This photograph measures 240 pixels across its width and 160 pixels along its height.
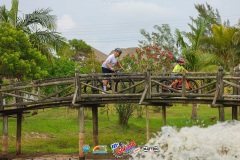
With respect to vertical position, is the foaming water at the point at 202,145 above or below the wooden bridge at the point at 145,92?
below

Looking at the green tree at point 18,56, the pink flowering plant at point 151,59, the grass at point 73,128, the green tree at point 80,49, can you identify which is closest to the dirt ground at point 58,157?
the grass at point 73,128

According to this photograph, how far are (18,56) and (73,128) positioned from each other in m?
5.09

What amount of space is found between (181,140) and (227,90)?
45.5 ft

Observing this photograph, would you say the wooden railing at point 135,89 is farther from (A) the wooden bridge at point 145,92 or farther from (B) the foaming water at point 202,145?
(B) the foaming water at point 202,145

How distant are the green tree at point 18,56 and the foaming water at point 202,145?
11.5 meters

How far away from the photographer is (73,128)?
32.6 metres

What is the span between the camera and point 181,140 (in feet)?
62.4

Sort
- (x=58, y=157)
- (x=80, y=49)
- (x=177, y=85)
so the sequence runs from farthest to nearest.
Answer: (x=80, y=49)
(x=58, y=157)
(x=177, y=85)

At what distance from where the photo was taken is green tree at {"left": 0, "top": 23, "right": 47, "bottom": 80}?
97.7ft

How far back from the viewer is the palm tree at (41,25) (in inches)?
1270

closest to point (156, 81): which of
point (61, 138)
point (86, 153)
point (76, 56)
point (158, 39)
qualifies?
point (86, 153)

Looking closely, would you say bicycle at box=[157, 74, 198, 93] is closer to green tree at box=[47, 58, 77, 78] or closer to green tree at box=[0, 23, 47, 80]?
green tree at box=[0, 23, 47, 80]

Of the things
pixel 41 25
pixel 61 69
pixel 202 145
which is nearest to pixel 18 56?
pixel 41 25

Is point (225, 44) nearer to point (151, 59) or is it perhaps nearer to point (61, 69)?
point (151, 59)
